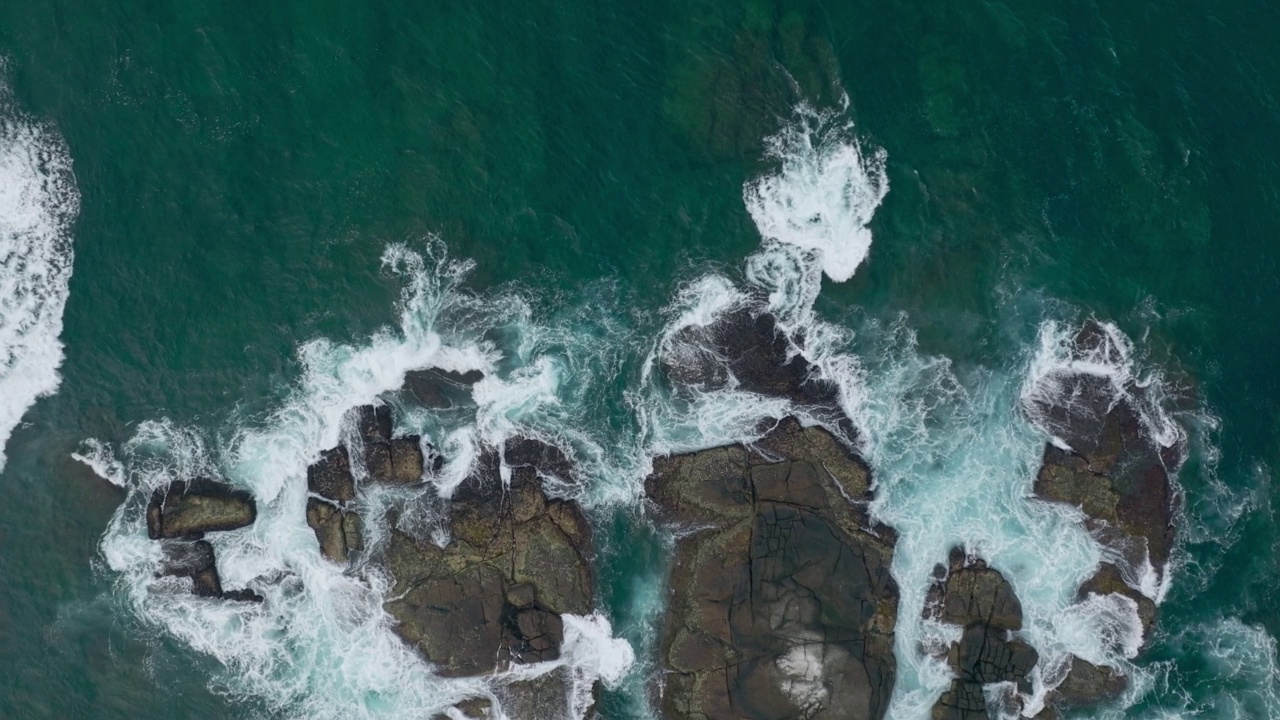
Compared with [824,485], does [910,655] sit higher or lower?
lower

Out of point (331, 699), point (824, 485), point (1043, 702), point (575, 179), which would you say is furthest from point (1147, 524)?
point (331, 699)

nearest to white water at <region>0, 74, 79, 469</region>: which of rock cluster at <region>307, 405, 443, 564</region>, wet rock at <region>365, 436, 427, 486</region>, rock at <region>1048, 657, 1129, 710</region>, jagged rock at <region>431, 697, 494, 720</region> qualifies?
rock cluster at <region>307, 405, 443, 564</region>

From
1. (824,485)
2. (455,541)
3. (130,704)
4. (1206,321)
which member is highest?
(1206,321)

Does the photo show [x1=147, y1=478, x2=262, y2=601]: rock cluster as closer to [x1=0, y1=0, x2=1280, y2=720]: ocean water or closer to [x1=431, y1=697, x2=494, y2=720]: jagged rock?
[x1=0, y1=0, x2=1280, y2=720]: ocean water

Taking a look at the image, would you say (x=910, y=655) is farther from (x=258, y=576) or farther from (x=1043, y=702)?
(x=258, y=576)

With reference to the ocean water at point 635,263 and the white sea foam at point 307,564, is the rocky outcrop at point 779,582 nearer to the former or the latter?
the ocean water at point 635,263

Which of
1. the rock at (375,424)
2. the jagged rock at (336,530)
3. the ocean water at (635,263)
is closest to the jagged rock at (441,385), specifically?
the ocean water at (635,263)
